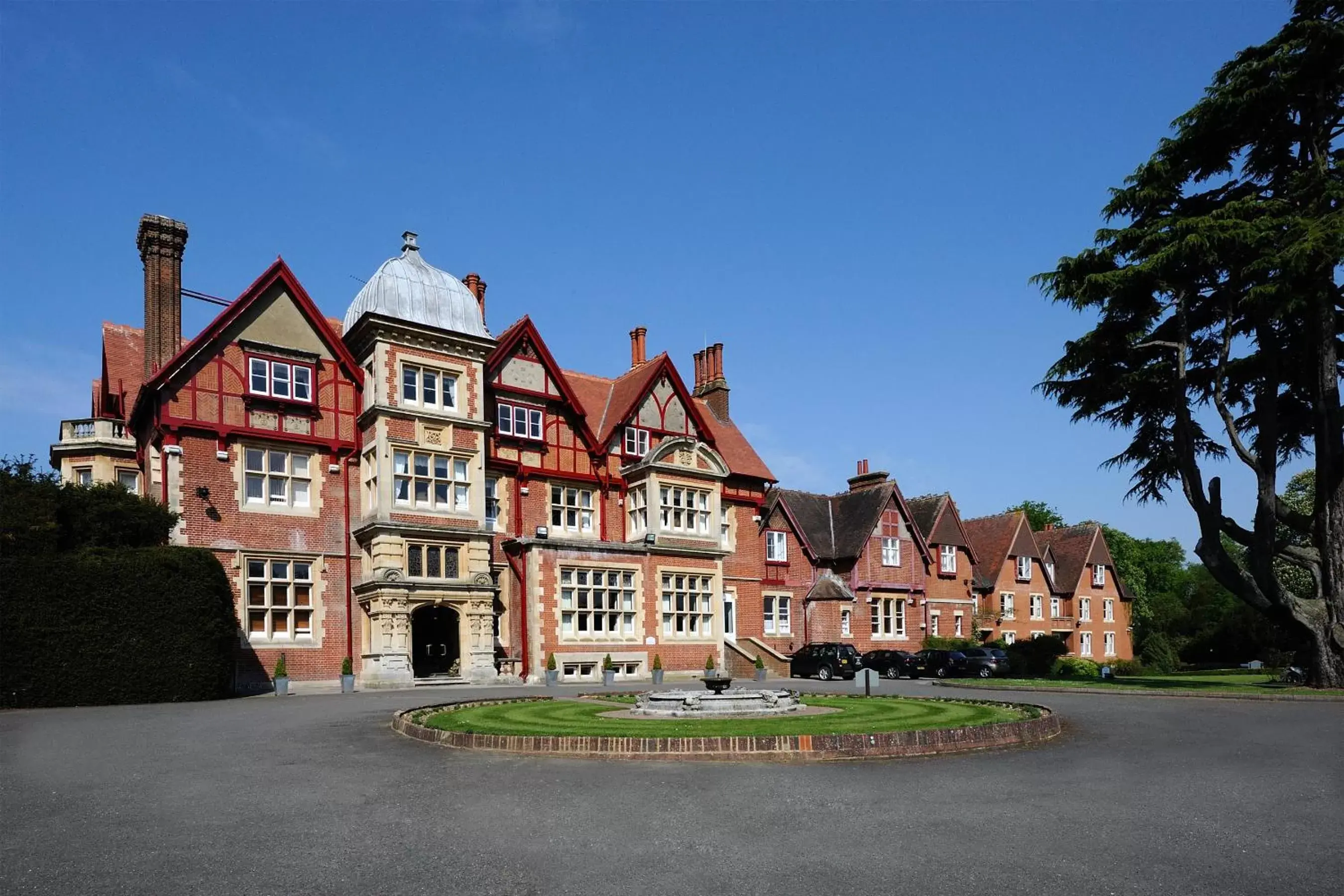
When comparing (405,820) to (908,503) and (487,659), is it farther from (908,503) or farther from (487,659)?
(908,503)

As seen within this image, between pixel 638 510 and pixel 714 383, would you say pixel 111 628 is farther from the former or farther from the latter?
pixel 714 383

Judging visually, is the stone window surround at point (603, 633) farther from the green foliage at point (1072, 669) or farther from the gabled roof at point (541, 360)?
the green foliage at point (1072, 669)

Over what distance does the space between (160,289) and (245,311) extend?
3.06 metres

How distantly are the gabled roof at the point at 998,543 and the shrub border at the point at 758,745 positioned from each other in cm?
4485

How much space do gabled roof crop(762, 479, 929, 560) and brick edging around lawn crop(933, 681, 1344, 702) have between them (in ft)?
55.2

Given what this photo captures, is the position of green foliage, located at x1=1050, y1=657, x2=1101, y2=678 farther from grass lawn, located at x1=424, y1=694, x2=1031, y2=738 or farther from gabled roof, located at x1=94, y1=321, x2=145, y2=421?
gabled roof, located at x1=94, y1=321, x2=145, y2=421

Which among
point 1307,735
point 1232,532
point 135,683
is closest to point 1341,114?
point 1232,532

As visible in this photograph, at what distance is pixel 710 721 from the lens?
16562 mm

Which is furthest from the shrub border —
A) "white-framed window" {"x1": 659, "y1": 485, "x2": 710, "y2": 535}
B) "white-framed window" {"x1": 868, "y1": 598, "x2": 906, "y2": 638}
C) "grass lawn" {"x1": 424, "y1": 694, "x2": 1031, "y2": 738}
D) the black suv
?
"white-framed window" {"x1": 868, "y1": 598, "x2": 906, "y2": 638}

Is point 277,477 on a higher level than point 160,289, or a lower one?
lower

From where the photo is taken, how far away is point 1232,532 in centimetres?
2947

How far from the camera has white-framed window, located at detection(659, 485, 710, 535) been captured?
132ft

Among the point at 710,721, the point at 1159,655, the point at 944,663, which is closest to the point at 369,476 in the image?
the point at 710,721

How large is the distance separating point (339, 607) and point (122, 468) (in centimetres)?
1124
